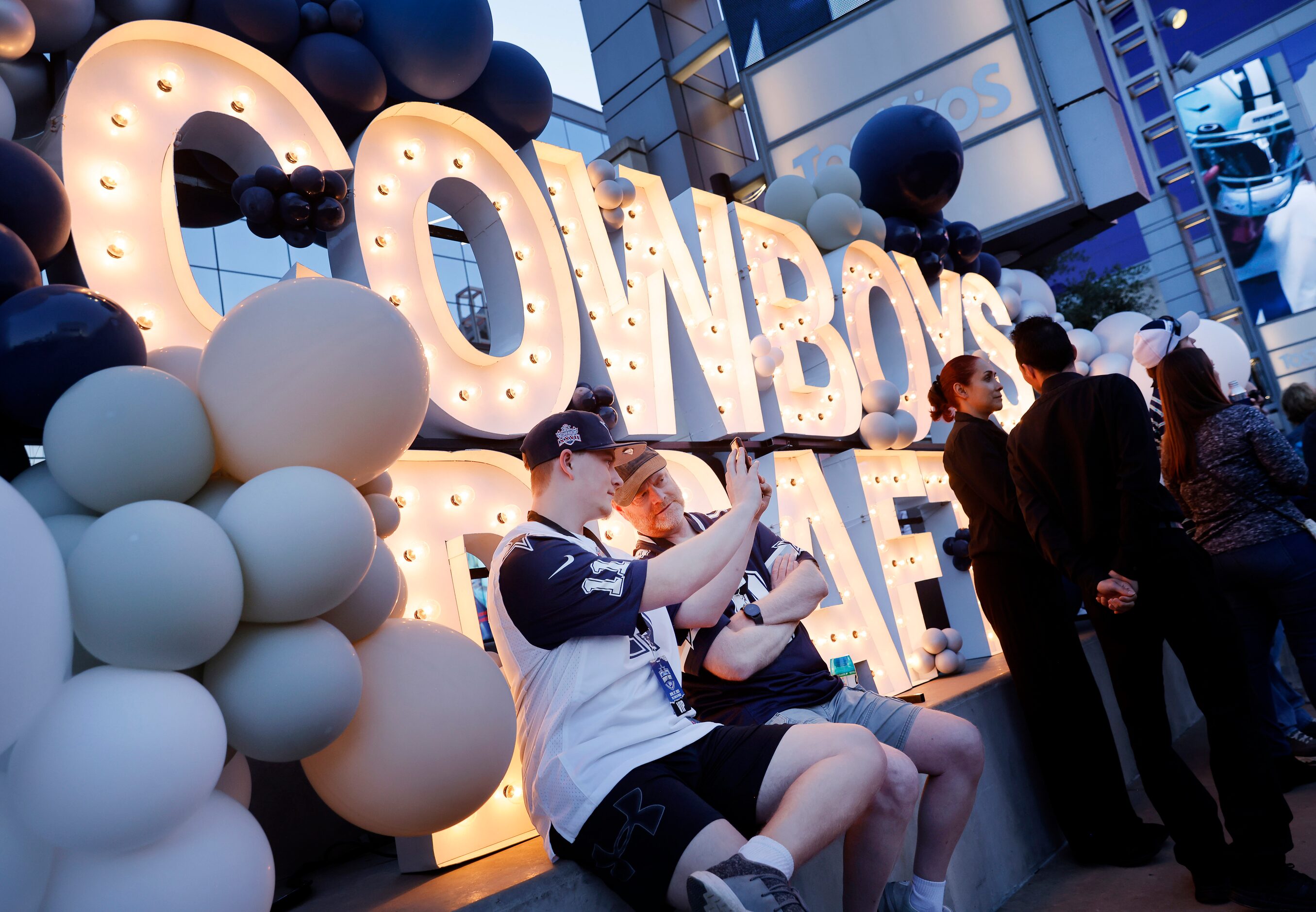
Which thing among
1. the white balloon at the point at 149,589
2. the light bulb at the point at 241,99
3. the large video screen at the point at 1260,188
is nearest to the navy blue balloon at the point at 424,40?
the light bulb at the point at 241,99

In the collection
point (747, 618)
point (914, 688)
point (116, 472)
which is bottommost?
point (914, 688)

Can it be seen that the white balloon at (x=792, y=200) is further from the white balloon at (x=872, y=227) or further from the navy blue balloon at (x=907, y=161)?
the navy blue balloon at (x=907, y=161)

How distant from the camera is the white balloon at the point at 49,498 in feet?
4.61

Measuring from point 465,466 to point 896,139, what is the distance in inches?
148

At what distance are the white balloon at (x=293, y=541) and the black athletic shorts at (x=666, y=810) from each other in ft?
2.40

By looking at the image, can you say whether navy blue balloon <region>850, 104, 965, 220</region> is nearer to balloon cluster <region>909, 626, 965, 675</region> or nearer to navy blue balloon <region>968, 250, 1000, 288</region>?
navy blue balloon <region>968, 250, 1000, 288</region>

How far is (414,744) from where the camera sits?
5.27ft

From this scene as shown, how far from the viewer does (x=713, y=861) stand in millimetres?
1608

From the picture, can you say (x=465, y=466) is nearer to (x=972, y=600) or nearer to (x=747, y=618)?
(x=747, y=618)

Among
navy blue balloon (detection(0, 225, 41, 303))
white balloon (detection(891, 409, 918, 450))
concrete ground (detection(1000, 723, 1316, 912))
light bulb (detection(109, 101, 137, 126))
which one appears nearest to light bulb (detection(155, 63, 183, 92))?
light bulb (detection(109, 101, 137, 126))

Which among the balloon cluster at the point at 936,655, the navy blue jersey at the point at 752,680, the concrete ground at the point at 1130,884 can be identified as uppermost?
the navy blue jersey at the point at 752,680

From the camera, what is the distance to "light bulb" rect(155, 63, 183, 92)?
94.0 inches

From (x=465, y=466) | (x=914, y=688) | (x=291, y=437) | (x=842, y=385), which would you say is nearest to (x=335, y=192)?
(x=465, y=466)

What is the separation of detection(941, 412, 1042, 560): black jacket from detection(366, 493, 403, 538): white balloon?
7.21 ft
